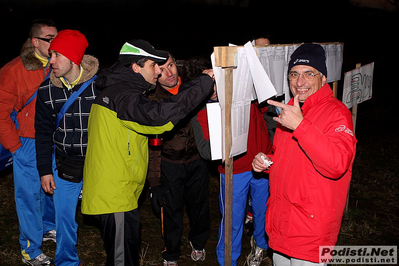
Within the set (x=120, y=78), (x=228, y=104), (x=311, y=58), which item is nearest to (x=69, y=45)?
(x=120, y=78)

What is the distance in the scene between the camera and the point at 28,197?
385 centimetres

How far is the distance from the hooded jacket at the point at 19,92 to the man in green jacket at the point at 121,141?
126cm

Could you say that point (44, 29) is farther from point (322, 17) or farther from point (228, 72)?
point (322, 17)

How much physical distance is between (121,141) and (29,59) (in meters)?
1.69

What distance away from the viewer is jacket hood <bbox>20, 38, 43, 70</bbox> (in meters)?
3.66

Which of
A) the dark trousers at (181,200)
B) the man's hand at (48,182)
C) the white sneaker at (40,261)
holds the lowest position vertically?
the white sneaker at (40,261)

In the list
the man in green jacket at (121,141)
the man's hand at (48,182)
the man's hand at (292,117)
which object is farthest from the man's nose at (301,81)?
the man's hand at (48,182)

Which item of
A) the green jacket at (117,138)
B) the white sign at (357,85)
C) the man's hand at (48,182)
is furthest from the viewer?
the white sign at (357,85)

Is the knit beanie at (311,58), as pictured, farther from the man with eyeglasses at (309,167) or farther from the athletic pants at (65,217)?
the athletic pants at (65,217)

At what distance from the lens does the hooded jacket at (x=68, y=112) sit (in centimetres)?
321

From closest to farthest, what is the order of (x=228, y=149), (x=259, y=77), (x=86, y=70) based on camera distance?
(x=228, y=149), (x=259, y=77), (x=86, y=70)

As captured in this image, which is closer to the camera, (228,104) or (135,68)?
(228,104)

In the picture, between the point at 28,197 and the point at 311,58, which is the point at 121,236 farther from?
the point at 311,58

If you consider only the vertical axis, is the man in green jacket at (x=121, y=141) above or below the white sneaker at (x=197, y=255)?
above
